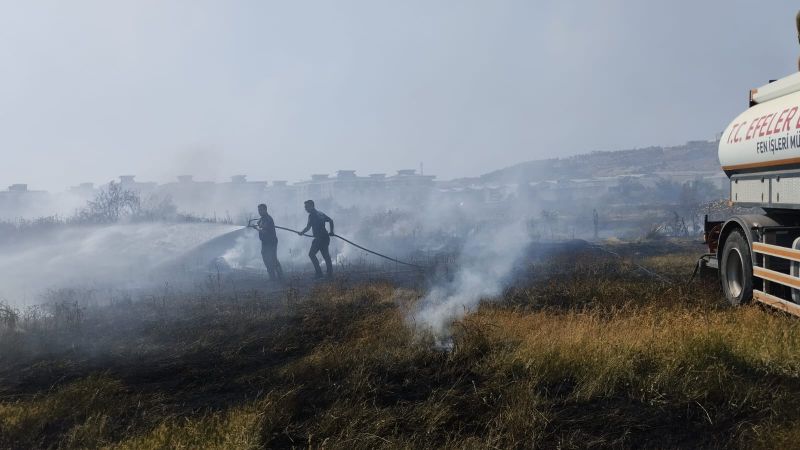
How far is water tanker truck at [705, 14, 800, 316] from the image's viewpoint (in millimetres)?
6168

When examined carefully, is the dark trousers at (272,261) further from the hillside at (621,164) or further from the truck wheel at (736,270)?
the hillside at (621,164)

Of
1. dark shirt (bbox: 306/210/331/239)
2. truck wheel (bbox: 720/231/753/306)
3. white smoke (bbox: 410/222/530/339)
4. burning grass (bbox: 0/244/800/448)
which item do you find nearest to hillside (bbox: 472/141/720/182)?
white smoke (bbox: 410/222/530/339)

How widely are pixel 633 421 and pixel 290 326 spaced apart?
4.71m

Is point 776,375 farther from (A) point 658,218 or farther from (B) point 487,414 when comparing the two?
(A) point 658,218

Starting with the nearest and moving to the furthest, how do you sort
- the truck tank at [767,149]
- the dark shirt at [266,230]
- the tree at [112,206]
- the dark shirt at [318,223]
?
the truck tank at [767,149], the dark shirt at [318,223], the dark shirt at [266,230], the tree at [112,206]

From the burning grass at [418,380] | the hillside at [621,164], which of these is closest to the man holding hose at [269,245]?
the burning grass at [418,380]

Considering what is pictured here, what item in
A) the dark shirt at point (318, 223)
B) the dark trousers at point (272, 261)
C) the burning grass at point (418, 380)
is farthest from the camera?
the dark shirt at point (318, 223)

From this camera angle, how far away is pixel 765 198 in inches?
269

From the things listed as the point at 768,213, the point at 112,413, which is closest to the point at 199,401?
the point at 112,413

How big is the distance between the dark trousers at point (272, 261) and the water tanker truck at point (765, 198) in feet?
29.9

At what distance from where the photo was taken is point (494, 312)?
7.31 meters

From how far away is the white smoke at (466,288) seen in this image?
7190 mm

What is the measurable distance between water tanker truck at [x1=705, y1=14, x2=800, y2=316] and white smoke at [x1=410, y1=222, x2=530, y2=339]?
328 centimetres

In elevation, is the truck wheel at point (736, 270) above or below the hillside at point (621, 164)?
below
